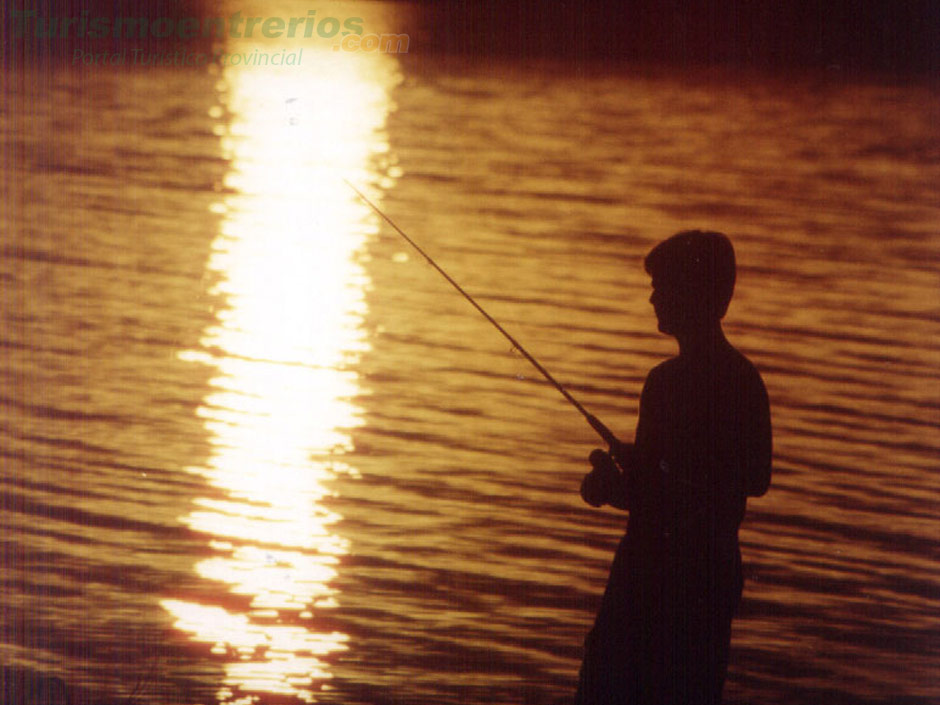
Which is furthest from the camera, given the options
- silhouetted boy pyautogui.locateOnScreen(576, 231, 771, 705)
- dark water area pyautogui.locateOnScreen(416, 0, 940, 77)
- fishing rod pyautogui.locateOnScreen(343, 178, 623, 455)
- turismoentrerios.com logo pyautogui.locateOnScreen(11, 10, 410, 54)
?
turismoentrerios.com logo pyautogui.locateOnScreen(11, 10, 410, 54)

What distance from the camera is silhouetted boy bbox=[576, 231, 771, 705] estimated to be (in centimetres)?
238

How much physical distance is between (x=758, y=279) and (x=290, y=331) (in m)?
3.14

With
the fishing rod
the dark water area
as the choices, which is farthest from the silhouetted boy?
the dark water area

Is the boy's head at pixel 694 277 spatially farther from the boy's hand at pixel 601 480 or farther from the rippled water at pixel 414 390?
the rippled water at pixel 414 390

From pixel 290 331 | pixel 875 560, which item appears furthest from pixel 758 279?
pixel 875 560

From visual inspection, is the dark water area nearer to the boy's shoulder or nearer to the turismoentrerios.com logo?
the turismoentrerios.com logo

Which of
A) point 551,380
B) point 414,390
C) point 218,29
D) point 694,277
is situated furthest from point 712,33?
point 694,277

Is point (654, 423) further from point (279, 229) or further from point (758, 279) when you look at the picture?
point (279, 229)

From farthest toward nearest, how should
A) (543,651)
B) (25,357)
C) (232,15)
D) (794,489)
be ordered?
(232,15)
(25,357)
(794,489)
(543,651)

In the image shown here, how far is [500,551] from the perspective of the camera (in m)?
5.15

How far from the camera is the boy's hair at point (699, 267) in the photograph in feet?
7.97

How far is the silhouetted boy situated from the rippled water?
166 cm

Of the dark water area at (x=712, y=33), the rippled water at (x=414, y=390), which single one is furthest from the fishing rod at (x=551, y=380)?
the dark water area at (x=712, y=33)

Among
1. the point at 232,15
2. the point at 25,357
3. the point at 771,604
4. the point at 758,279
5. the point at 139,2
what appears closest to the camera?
the point at 771,604
